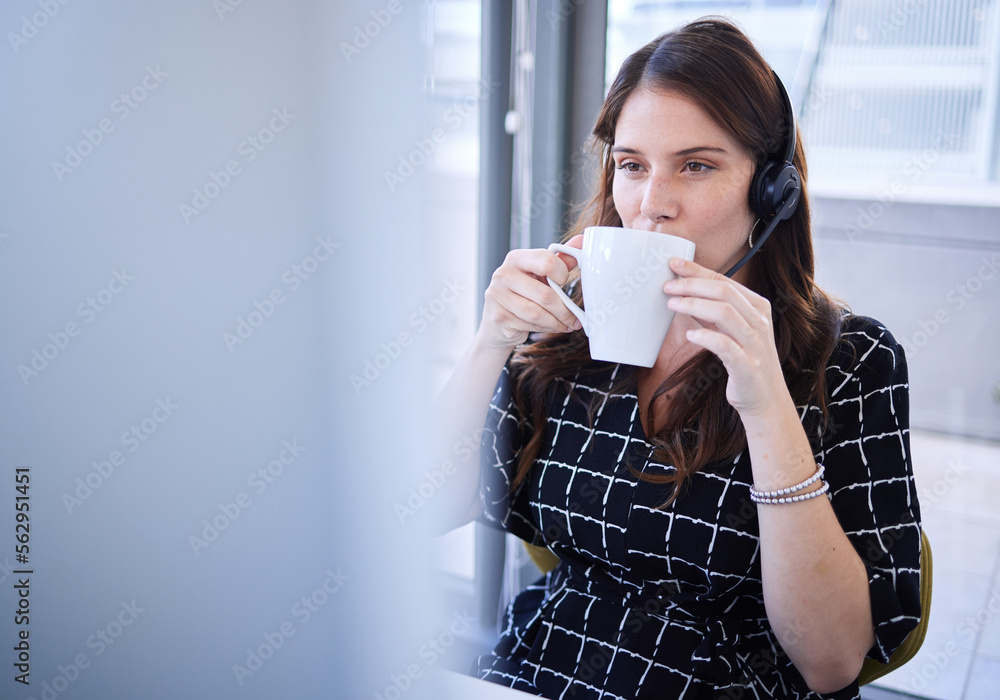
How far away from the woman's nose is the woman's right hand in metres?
0.12

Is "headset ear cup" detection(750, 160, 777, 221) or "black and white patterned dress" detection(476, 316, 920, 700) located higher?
"headset ear cup" detection(750, 160, 777, 221)

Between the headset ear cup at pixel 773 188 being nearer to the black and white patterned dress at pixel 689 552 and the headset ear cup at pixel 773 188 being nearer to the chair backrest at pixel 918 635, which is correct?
the black and white patterned dress at pixel 689 552

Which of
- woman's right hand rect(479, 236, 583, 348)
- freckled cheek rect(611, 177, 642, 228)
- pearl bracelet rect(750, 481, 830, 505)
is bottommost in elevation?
pearl bracelet rect(750, 481, 830, 505)

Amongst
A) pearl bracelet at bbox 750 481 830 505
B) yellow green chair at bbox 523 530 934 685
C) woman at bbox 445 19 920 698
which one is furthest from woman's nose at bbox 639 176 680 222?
yellow green chair at bbox 523 530 934 685

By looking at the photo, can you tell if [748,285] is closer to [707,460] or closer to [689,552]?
[707,460]

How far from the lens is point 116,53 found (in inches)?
30.3

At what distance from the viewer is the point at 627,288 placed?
Result: 732mm

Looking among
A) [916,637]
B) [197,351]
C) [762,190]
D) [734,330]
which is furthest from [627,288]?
[916,637]

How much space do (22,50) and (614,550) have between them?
34.9 inches

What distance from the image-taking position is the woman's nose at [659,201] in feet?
3.07

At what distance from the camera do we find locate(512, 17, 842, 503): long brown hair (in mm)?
957

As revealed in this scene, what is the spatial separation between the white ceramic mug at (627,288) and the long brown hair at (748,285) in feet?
0.85

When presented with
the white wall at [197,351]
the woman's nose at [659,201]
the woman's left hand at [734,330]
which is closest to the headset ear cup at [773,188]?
the woman's nose at [659,201]

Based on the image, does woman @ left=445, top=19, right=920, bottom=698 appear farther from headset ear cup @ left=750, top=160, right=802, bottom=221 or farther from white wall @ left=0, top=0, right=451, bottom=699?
white wall @ left=0, top=0, right=451, bottom=699
